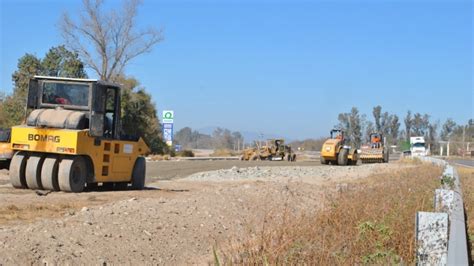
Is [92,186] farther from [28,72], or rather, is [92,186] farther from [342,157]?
[28,72]

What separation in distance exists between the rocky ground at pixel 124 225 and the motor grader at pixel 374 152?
35977 mm

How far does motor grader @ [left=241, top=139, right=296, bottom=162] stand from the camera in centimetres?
5588

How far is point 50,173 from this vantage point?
49.7ft

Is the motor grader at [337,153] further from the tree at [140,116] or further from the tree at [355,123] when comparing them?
the tree at [355,123]

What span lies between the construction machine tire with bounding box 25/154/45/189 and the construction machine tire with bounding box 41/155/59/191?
13 centimetres

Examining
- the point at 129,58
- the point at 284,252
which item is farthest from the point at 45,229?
the point at 129,58

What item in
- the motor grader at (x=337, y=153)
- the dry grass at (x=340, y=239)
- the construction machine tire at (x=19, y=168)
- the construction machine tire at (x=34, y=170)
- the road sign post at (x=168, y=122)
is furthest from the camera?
the road sign post at (x=168, y=122)

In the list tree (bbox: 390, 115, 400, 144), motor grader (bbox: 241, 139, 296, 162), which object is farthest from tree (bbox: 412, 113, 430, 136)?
motor grader (bbox: 241, 139, 296, 162)

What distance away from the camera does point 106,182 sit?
16.7 meters

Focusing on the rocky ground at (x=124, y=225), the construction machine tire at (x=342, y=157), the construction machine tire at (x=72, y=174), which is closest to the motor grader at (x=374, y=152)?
the construction machine tire at (x=342, y=157)

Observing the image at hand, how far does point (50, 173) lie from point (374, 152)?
38.6 metres

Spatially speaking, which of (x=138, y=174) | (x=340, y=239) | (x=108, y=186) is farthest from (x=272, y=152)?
(x=340, y=239)

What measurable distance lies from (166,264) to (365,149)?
4462cm

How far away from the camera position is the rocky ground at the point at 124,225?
7.59m
